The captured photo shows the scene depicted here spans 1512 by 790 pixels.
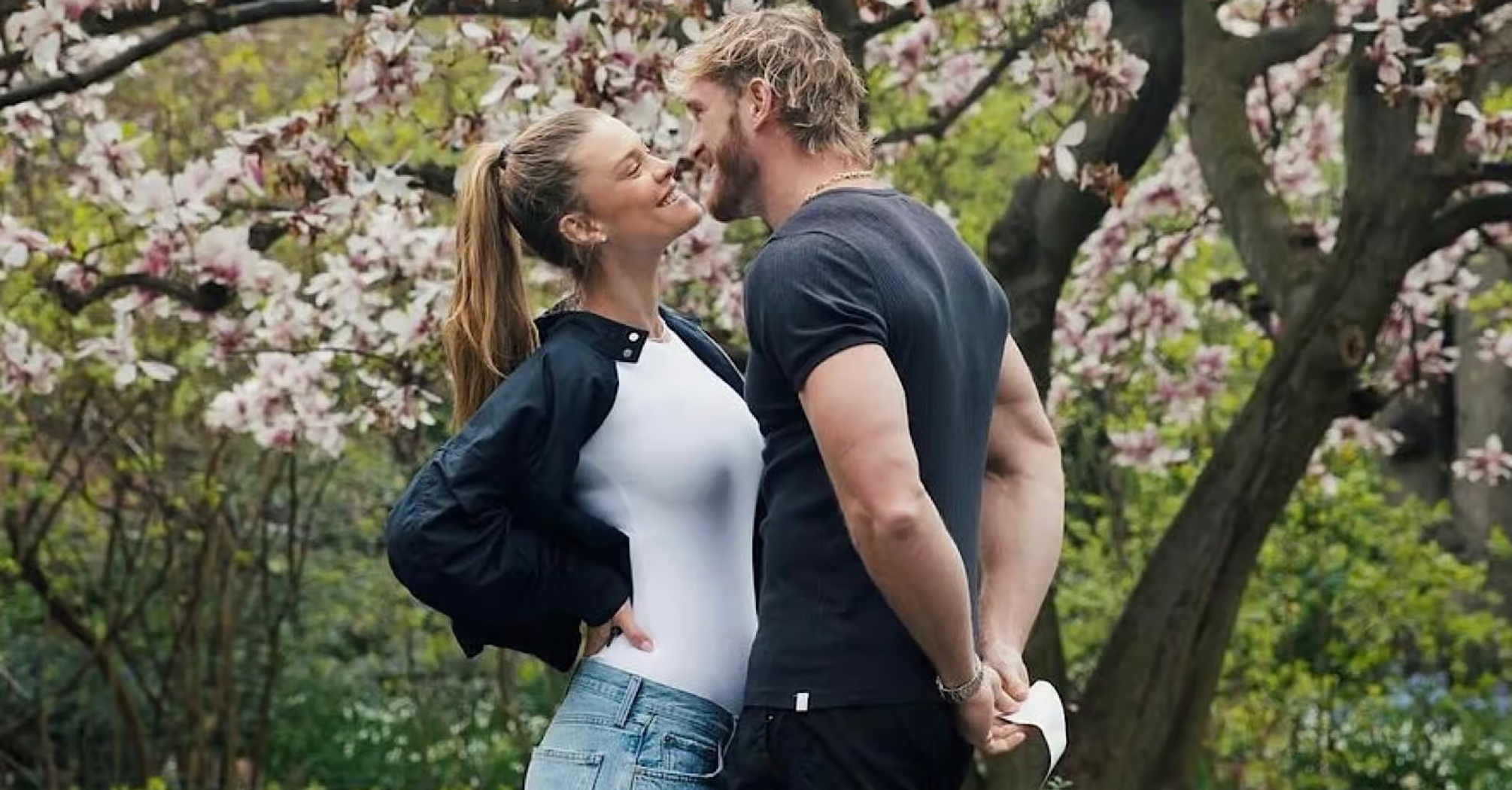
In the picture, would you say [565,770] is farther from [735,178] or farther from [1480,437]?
[1480,437]

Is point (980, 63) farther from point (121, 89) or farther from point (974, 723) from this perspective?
point (974, 723)

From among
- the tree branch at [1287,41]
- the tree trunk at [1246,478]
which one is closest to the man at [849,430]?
the tree trunk at [1246,478]

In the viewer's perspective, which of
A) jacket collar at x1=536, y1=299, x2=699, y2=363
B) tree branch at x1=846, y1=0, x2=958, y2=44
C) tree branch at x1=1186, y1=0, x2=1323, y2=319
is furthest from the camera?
Result: tree branch at x1=1186, y1=0, x2=1323, y2=319

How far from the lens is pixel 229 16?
5.29m

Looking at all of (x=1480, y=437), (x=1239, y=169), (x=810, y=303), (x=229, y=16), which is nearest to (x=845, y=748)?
(x=810, y=303)

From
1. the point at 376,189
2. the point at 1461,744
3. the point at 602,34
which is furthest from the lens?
the point at 1461,744

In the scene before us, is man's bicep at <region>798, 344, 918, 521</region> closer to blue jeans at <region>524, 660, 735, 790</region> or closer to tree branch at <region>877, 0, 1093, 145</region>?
blue jeans at <region>524, 660, 735, 790</region>

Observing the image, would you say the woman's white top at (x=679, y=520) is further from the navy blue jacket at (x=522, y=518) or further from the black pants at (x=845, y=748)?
the black pants at (x=845, y=748)

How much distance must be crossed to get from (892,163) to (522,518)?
488 centimetres

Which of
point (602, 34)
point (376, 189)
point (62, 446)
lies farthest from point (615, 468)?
point (62, 446)

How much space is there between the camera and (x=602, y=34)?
4918mm

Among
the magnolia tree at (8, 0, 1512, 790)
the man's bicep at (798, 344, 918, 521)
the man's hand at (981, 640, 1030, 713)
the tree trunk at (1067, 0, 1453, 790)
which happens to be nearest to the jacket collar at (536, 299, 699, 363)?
the man's bicep at (798, 344, 918, 521)

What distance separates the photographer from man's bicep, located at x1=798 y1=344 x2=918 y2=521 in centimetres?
227

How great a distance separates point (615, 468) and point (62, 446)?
6.26m
